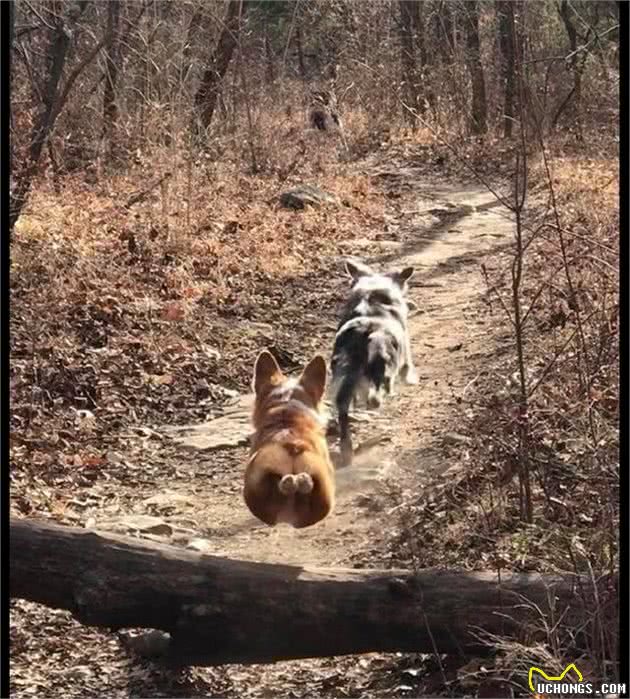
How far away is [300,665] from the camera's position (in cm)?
363

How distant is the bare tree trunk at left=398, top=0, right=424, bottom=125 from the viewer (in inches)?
187

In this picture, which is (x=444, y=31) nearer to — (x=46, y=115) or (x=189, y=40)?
(x=189, y=40)

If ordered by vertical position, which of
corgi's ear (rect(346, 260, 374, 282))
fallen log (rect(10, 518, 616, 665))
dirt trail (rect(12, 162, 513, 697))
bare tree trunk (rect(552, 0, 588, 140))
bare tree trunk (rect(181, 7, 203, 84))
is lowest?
fallen log (rect(10, 518, 616, 665))

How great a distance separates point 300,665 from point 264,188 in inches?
115

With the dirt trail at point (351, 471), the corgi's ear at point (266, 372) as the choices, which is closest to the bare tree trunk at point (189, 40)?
the dirt trail at point (351, 471)

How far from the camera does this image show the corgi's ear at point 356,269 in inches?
192

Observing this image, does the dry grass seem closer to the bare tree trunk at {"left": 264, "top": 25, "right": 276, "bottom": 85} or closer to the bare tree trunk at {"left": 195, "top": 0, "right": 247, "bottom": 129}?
the bare tree trunk at {"left": 264, "top": 25, "right": 276, "bottom": 85}

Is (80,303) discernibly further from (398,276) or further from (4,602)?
(4,602)

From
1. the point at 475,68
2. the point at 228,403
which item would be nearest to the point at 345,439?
the point at 228,403

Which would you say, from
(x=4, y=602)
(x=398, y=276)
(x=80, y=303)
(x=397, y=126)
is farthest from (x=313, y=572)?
(x=80, y=303)

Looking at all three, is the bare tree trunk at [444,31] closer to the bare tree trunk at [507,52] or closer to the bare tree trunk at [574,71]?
the bare tree trunk at [507,52]

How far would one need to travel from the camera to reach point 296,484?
373cm

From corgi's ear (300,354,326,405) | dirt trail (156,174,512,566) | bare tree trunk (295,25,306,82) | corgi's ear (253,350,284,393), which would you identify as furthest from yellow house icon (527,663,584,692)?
bare tree trunk (295,25,306,82)
